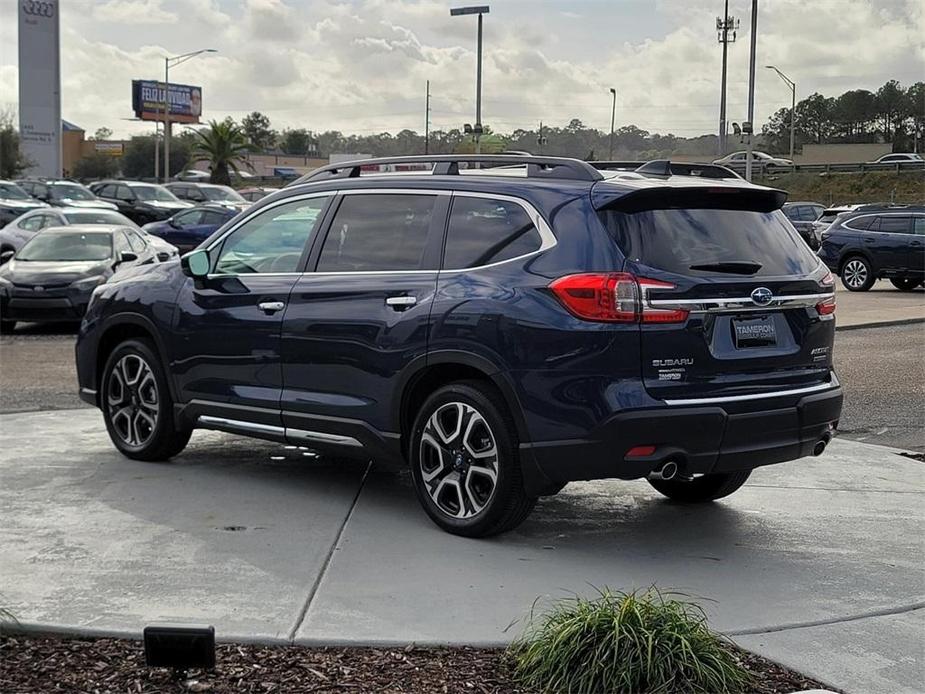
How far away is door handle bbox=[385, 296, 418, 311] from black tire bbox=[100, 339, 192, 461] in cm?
208

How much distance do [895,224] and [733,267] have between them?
70.3 feet

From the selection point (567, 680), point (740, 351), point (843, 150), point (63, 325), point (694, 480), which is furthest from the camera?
point (843, 150)

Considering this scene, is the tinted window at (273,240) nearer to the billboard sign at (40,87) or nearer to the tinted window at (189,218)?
the tinted window at (189,218)

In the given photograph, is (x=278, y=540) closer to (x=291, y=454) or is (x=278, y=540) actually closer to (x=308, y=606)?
(x=308, y=606)

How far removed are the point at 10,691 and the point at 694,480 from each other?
4.17m

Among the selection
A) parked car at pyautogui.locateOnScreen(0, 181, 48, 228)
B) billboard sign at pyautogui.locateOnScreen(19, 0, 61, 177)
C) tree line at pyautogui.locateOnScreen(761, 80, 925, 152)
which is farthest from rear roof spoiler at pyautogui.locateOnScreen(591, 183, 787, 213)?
tree line at pyautogui.locateOnScreen(761, 80, 925, 152)

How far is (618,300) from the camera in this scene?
223 inches

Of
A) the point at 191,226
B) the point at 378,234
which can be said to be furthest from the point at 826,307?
the point at 191,226

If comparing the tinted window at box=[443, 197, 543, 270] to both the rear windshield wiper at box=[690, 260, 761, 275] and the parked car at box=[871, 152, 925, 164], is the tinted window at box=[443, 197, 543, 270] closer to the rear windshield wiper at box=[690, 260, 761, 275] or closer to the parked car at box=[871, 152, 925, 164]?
the rear windshield wiper at box=[690, 260, 761, 275]

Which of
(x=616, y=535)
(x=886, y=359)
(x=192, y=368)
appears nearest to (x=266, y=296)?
(x=192, y=368)

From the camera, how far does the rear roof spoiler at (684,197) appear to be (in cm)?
590

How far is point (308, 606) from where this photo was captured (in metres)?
5.16

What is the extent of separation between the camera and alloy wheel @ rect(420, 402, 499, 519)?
6125 mm

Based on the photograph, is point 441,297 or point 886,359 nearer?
point 441,297
